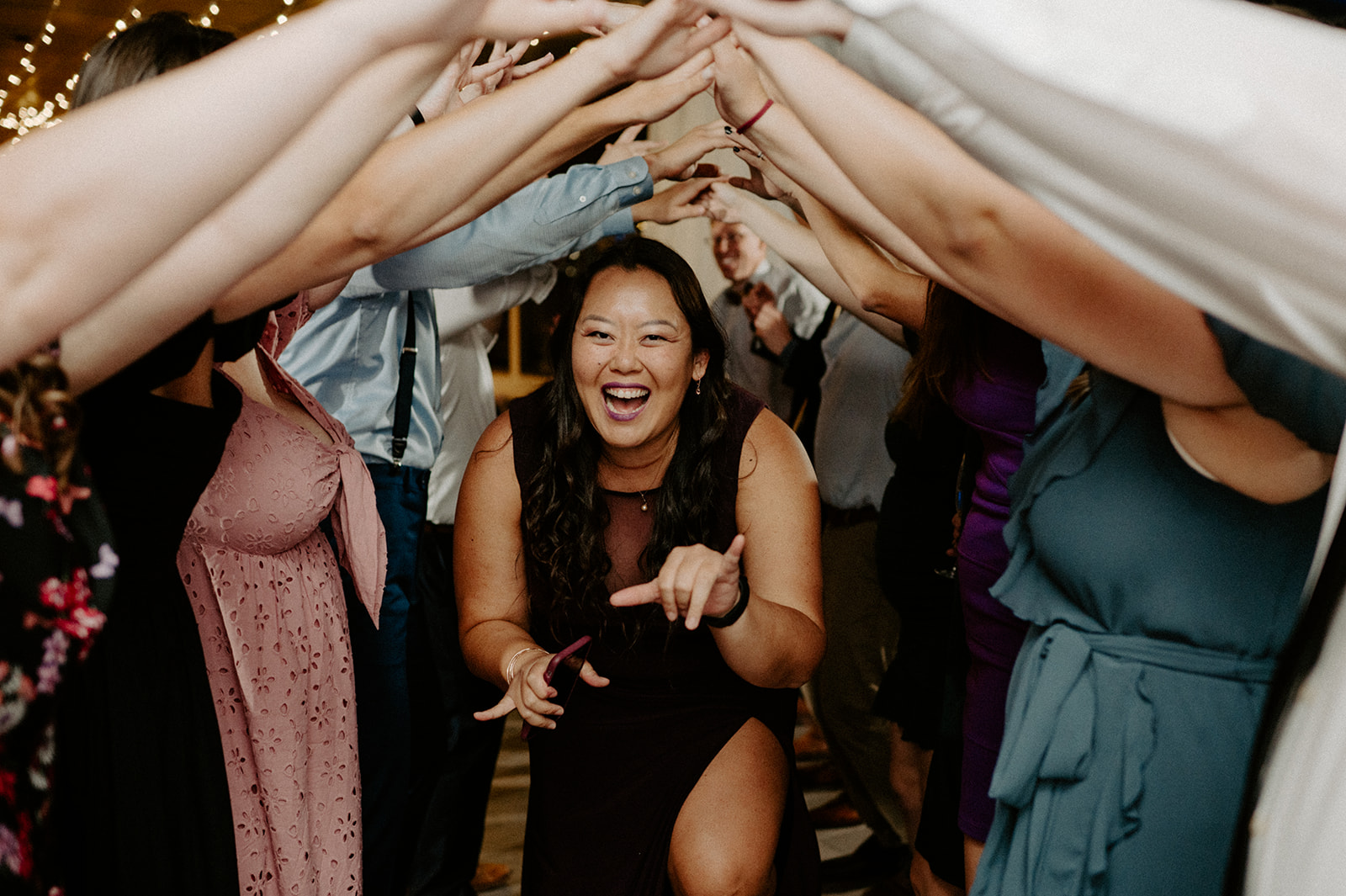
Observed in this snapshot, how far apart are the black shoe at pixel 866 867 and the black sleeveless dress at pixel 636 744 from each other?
0.87m

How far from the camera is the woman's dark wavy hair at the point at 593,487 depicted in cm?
185

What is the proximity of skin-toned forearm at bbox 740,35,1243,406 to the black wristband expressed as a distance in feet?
2.38

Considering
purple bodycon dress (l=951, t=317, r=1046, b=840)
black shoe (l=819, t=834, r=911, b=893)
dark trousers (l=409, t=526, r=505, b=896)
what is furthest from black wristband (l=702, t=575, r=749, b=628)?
black shoe (l=819, t=834, r=911, b=893)

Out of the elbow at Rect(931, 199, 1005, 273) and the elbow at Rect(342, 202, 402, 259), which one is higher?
the elbow at Rect(342, 202, 402, 259)

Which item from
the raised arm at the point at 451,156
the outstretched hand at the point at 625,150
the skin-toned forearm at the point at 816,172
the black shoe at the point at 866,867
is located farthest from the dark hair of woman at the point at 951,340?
the black shoe at the point at 866,867

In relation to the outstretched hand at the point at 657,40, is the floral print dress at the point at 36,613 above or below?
below

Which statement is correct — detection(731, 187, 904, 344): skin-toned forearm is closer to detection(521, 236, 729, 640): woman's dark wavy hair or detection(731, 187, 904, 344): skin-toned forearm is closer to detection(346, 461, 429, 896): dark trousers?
detection(521, 236, 729, 640): woman's dark wavy hair

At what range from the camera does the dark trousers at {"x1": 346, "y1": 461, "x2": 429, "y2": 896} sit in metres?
2.19

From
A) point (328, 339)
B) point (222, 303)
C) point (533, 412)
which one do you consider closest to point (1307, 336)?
point (222, 303)

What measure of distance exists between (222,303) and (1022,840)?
1065 mm

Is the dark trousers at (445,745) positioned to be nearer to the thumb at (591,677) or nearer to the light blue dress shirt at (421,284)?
the light blue dress shirt at (421,284)

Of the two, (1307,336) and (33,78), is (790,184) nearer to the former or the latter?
(1307,336)

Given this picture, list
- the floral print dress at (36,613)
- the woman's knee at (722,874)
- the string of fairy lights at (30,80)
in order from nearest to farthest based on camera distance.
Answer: the floral print dress at (36,613) → the woman's knee at (722,874) → the string of fairy lights at (30,80)

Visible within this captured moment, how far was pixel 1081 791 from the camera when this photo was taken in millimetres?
1158
